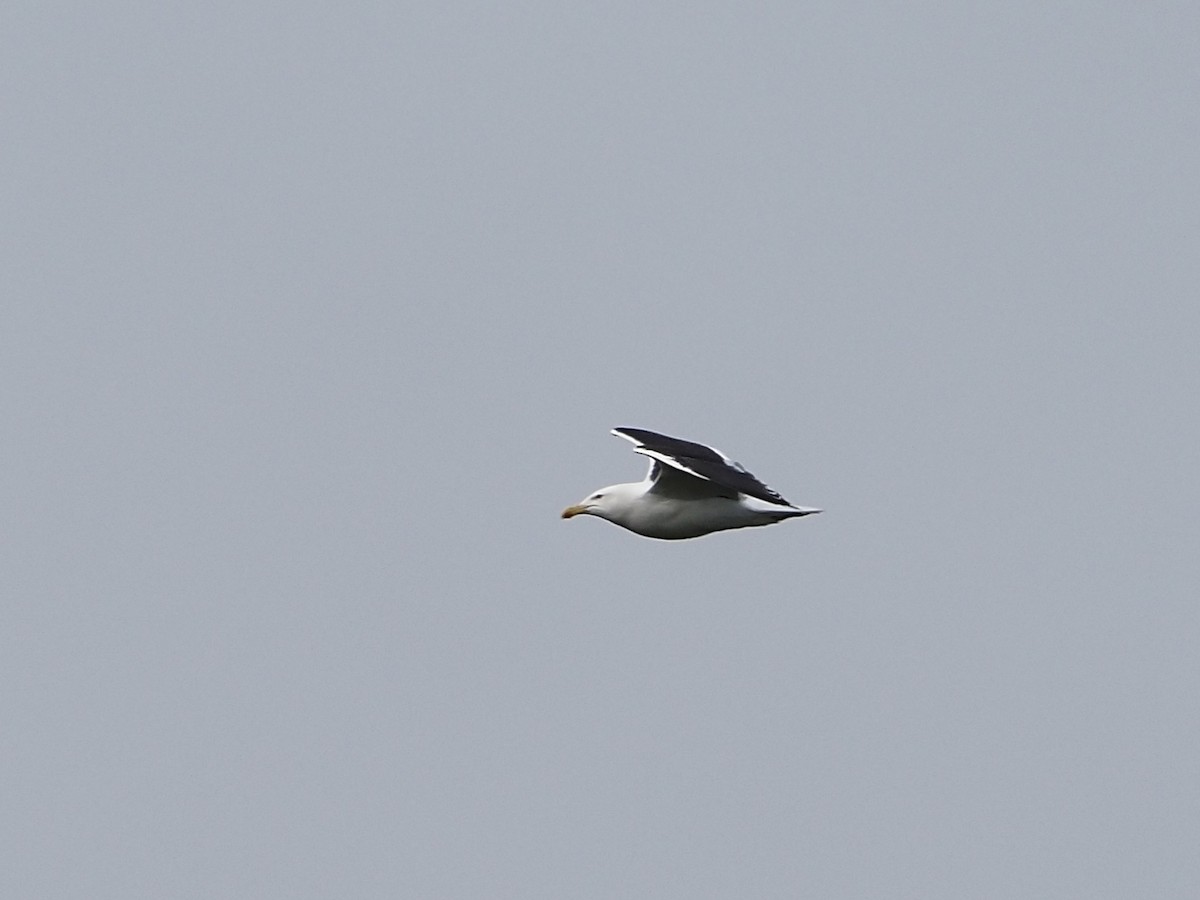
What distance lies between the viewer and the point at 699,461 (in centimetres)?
2361

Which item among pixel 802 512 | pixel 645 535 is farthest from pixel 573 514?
pixel 802 512

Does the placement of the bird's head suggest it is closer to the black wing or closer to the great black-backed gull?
the great black-backed gull

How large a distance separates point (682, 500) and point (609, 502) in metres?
1.15

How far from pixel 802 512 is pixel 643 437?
2.32m

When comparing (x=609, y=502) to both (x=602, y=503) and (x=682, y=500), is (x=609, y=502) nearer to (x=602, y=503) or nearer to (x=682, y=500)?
(x=602, y=503)

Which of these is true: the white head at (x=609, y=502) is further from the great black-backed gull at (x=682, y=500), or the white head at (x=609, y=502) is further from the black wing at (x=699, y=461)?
the black wing at (x=699, y=461)

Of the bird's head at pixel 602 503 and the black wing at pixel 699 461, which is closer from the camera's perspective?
the black wing at pixel 699 461

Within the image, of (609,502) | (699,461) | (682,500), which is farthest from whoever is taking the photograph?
(609,502)

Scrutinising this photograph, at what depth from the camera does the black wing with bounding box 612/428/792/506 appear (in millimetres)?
22500

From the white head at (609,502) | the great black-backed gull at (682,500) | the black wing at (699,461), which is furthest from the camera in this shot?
the white head at (609,502)

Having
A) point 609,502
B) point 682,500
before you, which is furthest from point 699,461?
point 609,502

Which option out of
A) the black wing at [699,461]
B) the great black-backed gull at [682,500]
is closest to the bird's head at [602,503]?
the great black-backed gull at [682,500]

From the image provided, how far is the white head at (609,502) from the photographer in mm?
24891

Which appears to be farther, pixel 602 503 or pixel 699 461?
pixel 602 503
